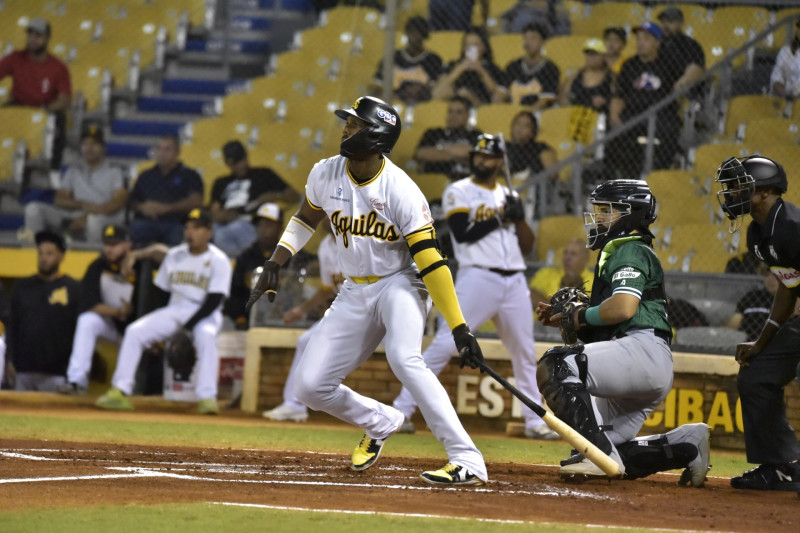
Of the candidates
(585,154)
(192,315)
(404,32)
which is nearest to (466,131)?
(585,154)

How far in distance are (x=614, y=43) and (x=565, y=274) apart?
11.9 ft

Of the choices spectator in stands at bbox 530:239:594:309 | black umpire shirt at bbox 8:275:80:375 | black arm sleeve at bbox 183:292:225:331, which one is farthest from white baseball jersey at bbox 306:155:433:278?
black umpire shirt at bbox 8:275:80:375

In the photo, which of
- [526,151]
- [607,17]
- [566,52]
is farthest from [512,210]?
[607,17]

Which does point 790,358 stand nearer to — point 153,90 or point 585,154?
point 585,154

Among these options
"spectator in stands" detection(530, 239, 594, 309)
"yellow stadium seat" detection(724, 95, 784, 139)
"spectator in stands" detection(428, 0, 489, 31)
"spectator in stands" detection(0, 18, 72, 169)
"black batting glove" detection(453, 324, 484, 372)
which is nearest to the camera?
"black batting glove" detection(453, 324, 484, 372)

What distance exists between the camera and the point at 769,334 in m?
6.86

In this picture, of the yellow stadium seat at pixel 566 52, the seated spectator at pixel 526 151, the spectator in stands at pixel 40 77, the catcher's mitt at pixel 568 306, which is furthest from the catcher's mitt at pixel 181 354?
the catcher's mitt at pixel 568 306

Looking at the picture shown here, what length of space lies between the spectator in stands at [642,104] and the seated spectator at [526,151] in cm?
60

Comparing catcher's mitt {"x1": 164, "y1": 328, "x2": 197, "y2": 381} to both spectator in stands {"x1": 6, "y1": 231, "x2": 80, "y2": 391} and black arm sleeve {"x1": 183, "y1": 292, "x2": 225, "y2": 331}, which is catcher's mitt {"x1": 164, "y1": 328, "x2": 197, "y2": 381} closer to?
black arm sleeve {"x1": 183, "y1": 292, "x2": 225, "y2": 331}

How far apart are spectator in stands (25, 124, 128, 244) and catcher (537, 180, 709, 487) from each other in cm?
793

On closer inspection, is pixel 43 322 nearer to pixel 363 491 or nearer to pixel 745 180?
pixel 363 491

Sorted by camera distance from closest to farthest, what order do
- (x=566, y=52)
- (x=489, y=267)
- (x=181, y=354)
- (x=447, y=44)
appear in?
(x=489, y=267) → (x=181, y=354) → (x=566, y=52) → (x=447, y=44)

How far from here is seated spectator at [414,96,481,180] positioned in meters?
12.3

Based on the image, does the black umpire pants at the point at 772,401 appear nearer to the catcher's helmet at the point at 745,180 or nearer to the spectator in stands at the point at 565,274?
the catcher's helmet at the point at 745,180
